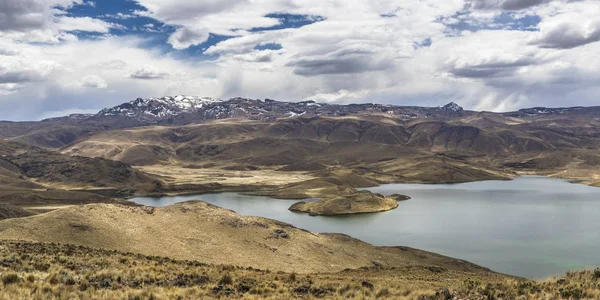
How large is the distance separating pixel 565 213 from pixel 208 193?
128 m

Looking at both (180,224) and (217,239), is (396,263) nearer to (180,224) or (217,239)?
(217,239)

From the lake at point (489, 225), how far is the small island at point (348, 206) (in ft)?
13.2

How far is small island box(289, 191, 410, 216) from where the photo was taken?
12381 cm

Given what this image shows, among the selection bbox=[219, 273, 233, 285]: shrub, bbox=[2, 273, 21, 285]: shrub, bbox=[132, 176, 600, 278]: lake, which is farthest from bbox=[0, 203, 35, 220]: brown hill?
bbox=[219, 273, 233, 285]: shrub

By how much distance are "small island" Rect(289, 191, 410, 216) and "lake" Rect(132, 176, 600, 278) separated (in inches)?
158

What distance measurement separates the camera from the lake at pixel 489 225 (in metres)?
69.0

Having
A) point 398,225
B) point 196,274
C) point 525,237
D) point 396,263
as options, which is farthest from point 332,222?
point 196,274

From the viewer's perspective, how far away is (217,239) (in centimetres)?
5616

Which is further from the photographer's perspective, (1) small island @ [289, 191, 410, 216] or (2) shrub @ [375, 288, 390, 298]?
(1) small island @ [289, 191, 410, 216]

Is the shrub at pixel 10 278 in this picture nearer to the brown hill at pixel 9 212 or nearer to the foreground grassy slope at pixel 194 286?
the foreground grassy slope at pixel 194 286

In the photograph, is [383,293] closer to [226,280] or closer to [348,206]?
[226,280]

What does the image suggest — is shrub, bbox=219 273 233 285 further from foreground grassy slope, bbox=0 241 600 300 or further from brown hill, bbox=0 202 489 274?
brown hill, bbox=0 202 489 274

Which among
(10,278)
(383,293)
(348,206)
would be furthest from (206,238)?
(348,206)

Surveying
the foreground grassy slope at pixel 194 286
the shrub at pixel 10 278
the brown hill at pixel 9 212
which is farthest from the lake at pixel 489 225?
the shrub at pixel 10 278
